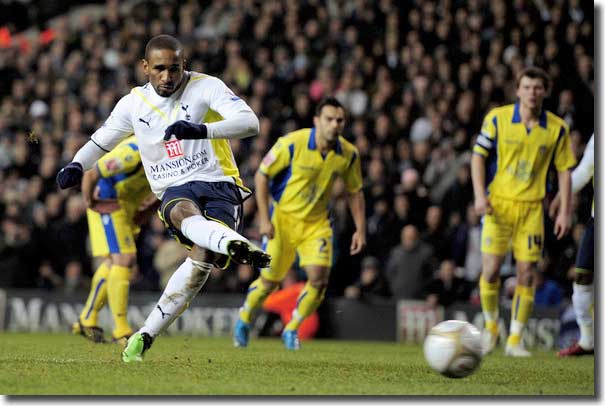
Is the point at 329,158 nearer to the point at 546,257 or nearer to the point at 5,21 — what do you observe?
the point at 546,257

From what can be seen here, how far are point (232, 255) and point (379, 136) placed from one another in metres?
8.39

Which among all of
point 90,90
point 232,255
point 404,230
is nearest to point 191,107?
point 232,255

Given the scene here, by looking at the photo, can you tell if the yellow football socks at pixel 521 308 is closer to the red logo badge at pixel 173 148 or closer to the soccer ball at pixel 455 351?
the soccer ball at pixel 455 351

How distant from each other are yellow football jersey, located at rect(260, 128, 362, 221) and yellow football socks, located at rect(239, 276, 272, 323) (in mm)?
693

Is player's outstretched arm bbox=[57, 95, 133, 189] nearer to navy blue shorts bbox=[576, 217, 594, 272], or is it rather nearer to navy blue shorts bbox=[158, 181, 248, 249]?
navy blue shorts bbox=[158, 181, 248, 249]

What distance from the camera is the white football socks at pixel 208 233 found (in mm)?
6098

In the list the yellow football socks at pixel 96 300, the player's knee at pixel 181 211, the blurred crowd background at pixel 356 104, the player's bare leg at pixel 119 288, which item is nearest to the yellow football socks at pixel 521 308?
the blurred crowd background at pixel 356 104

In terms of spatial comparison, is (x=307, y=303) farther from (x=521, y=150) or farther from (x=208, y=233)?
(x=208, y=233)

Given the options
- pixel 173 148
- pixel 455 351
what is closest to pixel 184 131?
pixel 173 148

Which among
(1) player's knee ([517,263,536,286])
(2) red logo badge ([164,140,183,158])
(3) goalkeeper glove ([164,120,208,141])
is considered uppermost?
(3) goalkeeper glove ([164,120,208,141])

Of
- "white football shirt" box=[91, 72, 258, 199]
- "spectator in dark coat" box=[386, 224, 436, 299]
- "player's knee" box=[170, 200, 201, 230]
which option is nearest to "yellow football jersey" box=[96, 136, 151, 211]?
"white football shirt" box=[91, 72, 258, 199]

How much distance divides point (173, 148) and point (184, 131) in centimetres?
70

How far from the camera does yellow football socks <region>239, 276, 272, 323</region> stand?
387 inches

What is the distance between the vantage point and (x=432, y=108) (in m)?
14.4
